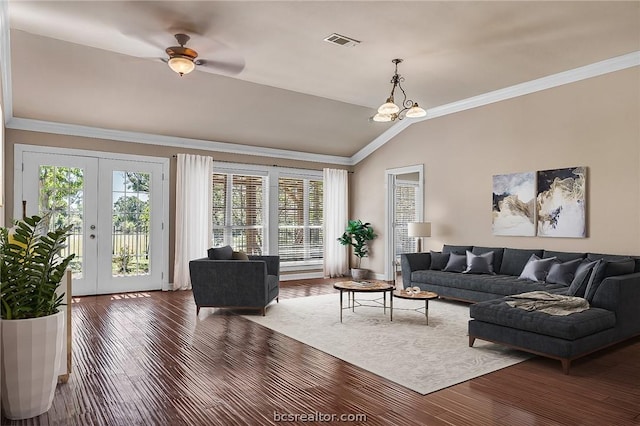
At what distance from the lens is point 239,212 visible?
8680 mm

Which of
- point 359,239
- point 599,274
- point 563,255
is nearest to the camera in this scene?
point 599,274

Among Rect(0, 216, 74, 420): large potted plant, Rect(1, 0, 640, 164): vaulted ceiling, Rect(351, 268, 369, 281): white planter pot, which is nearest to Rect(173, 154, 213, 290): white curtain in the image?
Rect(1, 0, 640, 164): vaulted ceiling

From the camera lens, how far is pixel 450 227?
294 inches

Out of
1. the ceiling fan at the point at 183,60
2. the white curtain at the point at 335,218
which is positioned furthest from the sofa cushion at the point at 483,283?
the ceiling fan at the point at 183,60

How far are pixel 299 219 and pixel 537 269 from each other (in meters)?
5.08

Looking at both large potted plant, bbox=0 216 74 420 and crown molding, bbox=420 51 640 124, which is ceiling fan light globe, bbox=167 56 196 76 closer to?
large potted plant, bbox=0 216 74 420

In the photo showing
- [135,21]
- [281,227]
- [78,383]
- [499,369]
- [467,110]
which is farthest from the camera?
[281,227]

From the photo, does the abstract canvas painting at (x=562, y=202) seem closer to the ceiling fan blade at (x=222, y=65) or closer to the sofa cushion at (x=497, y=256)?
the sofa cushion at (x=497, y=256)

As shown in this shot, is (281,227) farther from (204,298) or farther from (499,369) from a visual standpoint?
(499,369)

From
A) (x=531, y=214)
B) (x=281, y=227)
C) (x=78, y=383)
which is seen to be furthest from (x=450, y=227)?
(x=78, y=383)

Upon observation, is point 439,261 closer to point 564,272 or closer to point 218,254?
point 564,272

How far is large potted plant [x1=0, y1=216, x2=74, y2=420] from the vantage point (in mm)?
2686

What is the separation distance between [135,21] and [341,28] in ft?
6.53

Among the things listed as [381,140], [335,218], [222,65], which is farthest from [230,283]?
[381,140]
